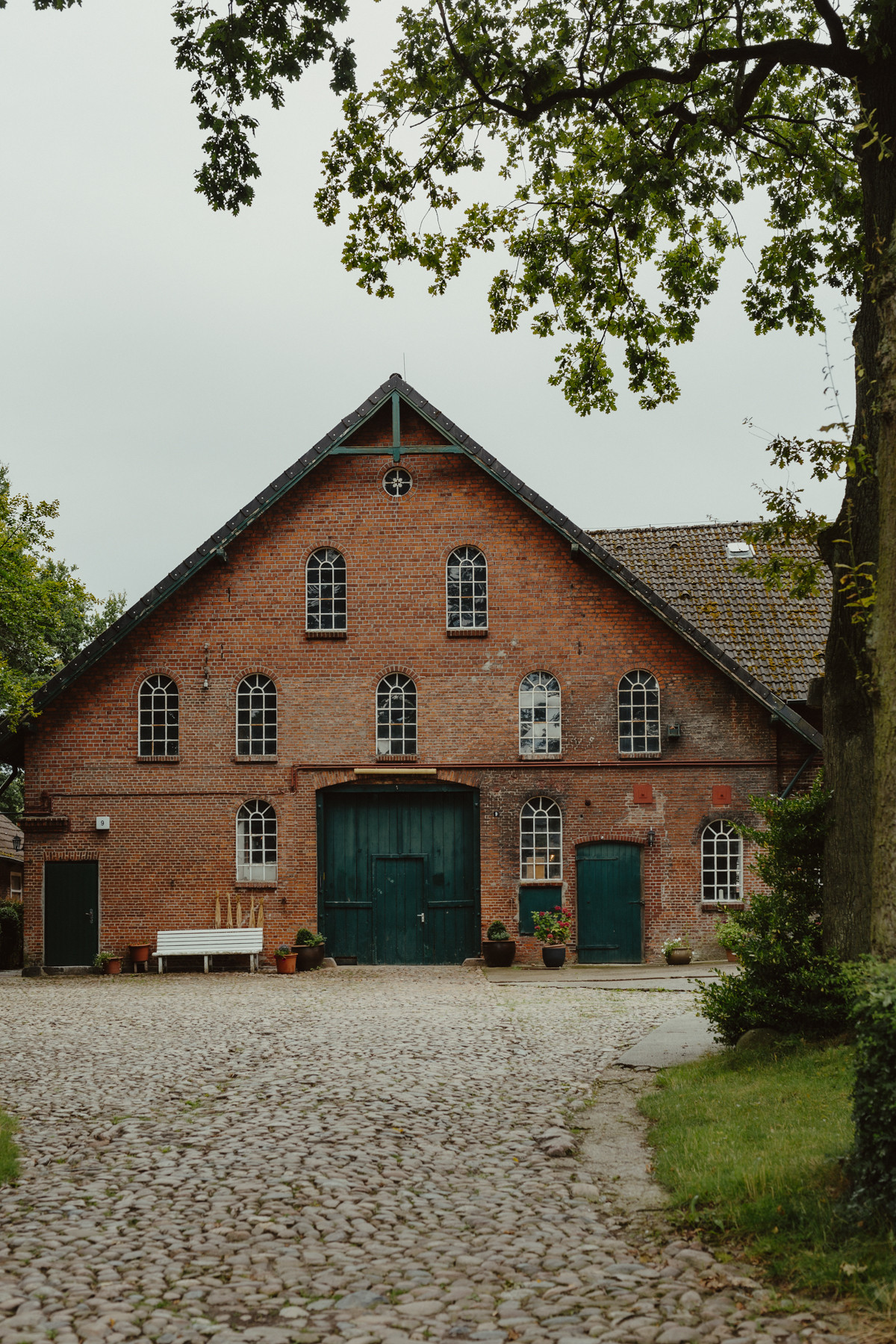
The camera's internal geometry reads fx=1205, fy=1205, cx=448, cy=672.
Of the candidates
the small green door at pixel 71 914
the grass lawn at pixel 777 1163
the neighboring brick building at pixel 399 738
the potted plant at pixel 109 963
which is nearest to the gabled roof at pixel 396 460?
the neighboring brick building at pixel 399 738

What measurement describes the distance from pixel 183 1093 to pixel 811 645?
16.7 m

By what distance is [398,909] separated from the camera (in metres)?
21.9

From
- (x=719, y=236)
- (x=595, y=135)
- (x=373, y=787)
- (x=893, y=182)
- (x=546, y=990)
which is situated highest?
(x=595, y=135)

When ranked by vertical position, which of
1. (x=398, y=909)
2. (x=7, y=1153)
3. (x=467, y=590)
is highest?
(x=467, y=590)

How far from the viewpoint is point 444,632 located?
22.0m

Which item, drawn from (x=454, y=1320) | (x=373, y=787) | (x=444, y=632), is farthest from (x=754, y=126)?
(x=373, y=787)

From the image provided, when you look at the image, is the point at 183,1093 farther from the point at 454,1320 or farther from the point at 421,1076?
the point at 454,1320

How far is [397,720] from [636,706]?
4.34 m

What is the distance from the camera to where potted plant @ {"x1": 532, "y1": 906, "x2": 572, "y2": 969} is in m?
20.9

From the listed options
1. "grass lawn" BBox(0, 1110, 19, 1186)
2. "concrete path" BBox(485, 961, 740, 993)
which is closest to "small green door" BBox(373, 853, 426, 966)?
"concrete path" BBox(485, 961, 740, 993)

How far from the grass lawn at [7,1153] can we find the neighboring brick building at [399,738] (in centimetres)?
1375

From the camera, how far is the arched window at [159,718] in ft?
72.6

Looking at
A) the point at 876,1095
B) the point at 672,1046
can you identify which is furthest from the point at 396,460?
the point at 876,1095

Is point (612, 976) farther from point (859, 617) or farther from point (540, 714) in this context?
point (859, 617)
